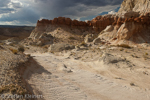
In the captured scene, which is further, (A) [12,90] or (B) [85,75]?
(B) [85,75]

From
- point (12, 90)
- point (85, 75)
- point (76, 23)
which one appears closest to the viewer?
point (12, 90)

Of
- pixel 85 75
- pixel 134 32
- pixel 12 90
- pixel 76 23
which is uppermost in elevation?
pixel 76 23

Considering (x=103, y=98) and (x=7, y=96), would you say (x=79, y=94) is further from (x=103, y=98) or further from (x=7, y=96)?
(x=7, y=96)

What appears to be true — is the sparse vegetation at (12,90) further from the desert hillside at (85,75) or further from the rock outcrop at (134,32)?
the rock outcrop at (134,32)

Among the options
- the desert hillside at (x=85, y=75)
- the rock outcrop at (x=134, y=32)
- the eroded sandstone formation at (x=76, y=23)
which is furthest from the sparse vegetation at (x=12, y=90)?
the eroded sandstone formation at (x=76, y=23)

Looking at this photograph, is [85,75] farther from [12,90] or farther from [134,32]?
[134,32]

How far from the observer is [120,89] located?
4.68m

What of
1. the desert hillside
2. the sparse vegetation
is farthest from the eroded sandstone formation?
the sparse vegetation

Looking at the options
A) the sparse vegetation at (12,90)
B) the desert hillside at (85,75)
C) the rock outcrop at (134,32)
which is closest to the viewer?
the sparse vegetation at (12,90)

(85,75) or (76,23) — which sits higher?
(76,23)

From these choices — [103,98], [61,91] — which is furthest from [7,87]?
[103,98]

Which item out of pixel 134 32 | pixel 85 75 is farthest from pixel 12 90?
pixel 134 32

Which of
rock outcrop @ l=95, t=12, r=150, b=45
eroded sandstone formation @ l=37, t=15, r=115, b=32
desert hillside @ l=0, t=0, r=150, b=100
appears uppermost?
eroded sandstone formation @ l=37, t=15, r=115, b=32

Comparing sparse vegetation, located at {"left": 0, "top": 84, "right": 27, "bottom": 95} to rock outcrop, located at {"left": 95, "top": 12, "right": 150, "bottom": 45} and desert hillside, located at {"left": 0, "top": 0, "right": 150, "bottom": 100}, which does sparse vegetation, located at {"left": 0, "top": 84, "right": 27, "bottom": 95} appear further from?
rock outcrop, located at {"left": 95, "top": 12, "right": 150, "bottom": 45}
